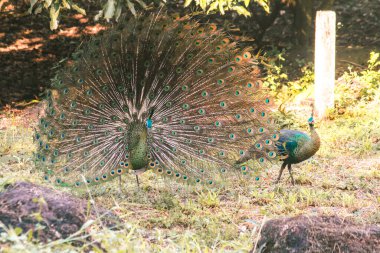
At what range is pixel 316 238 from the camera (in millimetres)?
3613

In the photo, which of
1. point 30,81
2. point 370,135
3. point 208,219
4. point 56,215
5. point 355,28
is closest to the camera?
point 56,215

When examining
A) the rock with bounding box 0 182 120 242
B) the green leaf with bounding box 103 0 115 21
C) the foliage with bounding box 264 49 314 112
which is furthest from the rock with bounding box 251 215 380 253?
the foliage with bounding box 264 49 314 112

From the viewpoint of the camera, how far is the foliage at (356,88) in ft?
36.2

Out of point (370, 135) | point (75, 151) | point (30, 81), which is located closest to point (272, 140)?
point (75, 151)

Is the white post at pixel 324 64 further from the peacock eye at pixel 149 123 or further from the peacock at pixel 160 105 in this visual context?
the peacock eye at pixel 149 123

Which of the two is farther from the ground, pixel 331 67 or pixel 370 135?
pixel 331 67

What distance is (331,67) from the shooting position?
10.9 metres

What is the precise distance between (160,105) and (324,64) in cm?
447

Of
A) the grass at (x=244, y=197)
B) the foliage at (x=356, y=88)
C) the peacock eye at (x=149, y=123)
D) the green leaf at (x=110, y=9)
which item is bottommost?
the grass at (x=244, y=197)

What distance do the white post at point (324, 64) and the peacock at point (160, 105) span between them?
3.82 metres

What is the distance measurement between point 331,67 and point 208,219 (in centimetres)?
551

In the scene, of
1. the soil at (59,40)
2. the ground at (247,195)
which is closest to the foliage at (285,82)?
the soil at (59,40)

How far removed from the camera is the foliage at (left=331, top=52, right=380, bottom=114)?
11.0 metres

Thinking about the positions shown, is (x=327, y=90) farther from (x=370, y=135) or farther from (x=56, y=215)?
(x=56, y=215)
